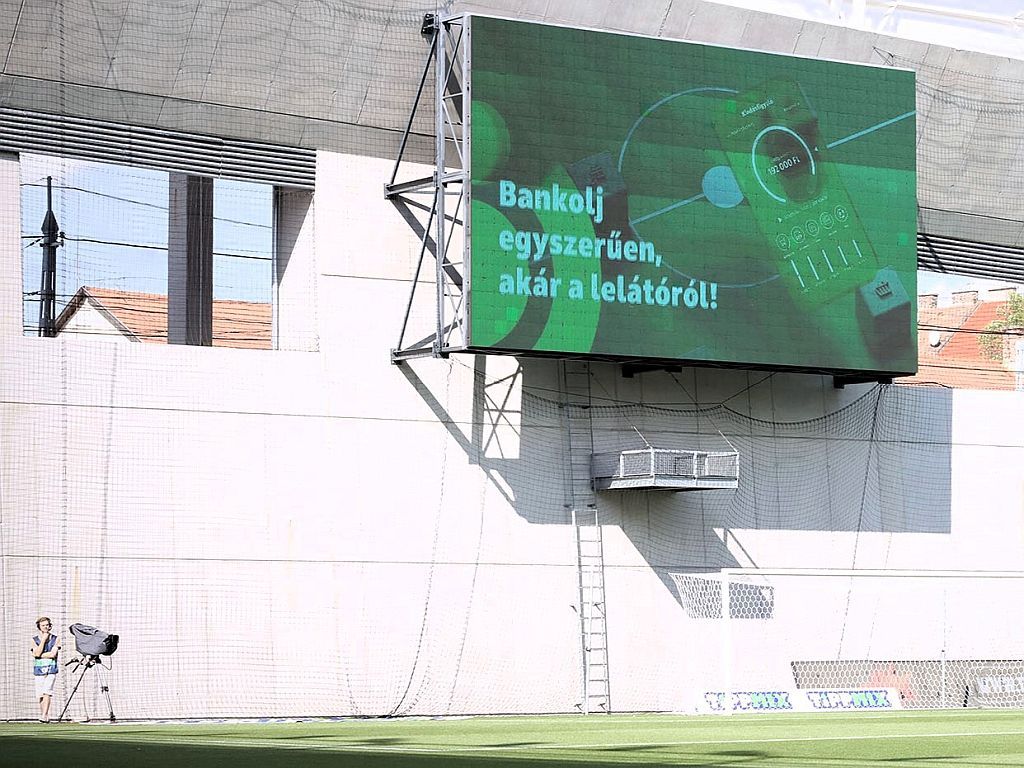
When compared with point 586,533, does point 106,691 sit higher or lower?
lower

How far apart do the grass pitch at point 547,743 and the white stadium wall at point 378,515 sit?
2.40m

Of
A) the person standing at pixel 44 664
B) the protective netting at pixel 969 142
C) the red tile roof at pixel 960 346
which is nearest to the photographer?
the person standing at pixel 44 664

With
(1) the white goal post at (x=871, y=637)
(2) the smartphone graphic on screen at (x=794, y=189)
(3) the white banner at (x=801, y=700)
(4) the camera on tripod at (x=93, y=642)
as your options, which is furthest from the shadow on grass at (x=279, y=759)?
(2) the smartphone graphic on screen at (x=794, y=189)

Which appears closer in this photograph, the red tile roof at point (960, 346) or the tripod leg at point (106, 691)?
the tripod leg at point (106, 691)

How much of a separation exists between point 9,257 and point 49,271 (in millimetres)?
2369

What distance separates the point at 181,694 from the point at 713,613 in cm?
704

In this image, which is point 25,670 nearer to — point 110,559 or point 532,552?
point 110,559

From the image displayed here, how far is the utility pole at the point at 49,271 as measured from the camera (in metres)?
19.9

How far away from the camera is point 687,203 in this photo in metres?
20.5

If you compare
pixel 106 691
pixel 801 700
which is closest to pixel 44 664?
pixel 106 691

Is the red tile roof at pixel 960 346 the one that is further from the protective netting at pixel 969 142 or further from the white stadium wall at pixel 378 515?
the white stadium wall at pixel 378 515

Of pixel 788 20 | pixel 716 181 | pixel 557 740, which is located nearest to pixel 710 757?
pixel 557 740

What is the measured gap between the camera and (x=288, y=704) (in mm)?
19172

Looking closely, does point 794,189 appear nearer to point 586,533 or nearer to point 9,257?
point 586,533
